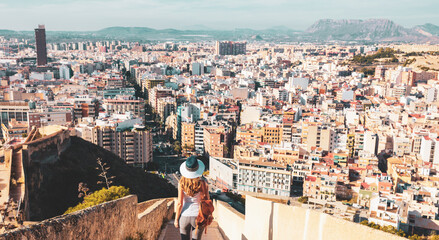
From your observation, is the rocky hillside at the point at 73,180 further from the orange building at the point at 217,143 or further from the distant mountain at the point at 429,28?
the distant mountain at the point at 429,28

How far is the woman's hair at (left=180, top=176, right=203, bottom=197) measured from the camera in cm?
273

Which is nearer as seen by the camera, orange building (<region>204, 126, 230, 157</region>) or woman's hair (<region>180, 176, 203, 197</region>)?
woman's hair (<region>180, 176, 203, 197</region>)

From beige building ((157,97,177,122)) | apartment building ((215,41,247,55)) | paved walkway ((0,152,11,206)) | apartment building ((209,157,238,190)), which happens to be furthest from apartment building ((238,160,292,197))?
apartment building ((215,41,247,55))

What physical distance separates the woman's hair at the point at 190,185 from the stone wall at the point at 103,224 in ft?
2.26

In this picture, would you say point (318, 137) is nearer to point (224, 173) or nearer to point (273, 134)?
point (273, 134)

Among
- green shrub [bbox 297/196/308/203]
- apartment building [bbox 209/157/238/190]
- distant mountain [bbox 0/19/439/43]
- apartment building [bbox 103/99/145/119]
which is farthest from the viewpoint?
distant mountain [bbox 0/19/439/43]

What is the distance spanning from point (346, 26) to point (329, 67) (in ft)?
398

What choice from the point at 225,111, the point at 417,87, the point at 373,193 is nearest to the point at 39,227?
the point at 373,193

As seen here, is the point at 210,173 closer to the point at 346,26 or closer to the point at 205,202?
the point at 205,202

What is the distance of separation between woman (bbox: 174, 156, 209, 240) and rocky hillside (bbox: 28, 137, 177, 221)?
5534 mm

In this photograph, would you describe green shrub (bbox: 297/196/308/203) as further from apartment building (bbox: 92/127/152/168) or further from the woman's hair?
the woman's hair

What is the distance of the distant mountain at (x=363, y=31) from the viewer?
438ft

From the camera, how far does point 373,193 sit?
12.4m

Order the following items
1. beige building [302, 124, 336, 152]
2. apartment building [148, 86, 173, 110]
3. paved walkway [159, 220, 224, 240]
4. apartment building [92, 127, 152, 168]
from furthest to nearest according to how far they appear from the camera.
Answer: apartment building [148, 86, 173, 110] < beige building [302, 124, 336, 152] < apartment building [92, 127, 152, 168] < paved walkway [159, 220, 224, 240]
